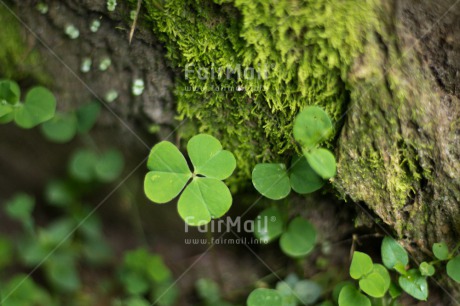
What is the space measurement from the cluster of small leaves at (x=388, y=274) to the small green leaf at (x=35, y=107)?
106 centimetres

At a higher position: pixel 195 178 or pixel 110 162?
pixel 195 178

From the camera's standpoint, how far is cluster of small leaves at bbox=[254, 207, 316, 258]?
141 centimetres

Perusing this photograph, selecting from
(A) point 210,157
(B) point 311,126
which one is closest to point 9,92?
(A) point 210,157

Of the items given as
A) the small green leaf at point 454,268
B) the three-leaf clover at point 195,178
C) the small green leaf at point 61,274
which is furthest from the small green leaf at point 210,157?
the small green leaf at point 61,274

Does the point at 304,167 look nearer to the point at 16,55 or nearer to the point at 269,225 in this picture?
the point at 269,225

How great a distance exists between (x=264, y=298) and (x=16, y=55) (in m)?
1.15

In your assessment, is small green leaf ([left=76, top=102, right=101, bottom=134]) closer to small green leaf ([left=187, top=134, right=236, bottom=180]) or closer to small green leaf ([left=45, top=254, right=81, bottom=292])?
small green leaf ([left=187, top=134, right=236, bottom=180])

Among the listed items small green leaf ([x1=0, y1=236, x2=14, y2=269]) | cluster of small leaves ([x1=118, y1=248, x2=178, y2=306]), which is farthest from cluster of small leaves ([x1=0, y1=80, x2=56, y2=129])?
small green leaf ([x1=0, y1=236, x2=14, y2=269])

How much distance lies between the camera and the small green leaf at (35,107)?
1.35 meters

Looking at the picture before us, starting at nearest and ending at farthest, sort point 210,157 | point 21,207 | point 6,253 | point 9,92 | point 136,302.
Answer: point 210,157, point 9,92, point 136,302, point 21,207, point 6,253

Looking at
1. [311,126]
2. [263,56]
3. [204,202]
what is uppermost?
[263,56]

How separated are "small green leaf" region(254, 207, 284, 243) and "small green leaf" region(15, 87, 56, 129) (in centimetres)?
78

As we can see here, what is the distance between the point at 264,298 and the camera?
1361 millimetres

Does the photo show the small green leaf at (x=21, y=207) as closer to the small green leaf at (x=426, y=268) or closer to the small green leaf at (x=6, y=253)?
the small green leaf at (x=6, y=253)
